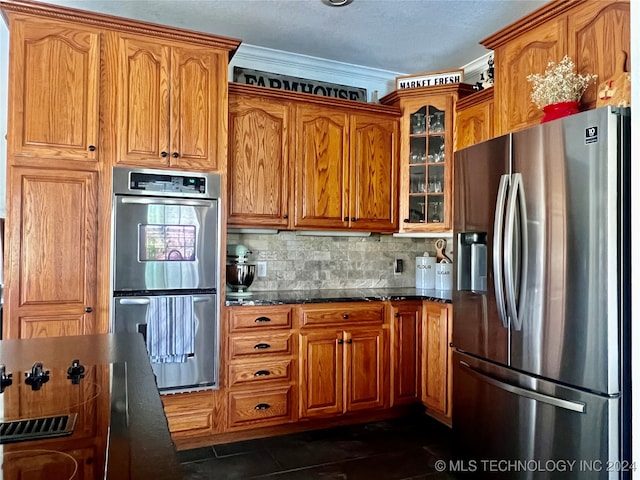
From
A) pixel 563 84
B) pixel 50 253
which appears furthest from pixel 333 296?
pixel 563 84

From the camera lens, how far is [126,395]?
950mm

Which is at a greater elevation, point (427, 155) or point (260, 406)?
point (427, 155)

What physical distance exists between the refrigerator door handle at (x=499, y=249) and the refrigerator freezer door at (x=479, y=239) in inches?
0.5

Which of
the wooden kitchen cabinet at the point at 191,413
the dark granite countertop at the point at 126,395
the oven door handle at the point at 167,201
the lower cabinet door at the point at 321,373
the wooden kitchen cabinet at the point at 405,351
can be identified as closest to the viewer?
the dark granite countertop at the point at 126,395

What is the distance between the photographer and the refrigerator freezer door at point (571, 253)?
167 centimetres

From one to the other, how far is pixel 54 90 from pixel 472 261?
2377 millimetres

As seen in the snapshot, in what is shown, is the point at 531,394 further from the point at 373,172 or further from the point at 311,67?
the point at 311,67

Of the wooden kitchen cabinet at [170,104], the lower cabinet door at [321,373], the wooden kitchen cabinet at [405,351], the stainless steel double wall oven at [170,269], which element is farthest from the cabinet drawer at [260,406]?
the wooden kitchen cabinet at [170,104]

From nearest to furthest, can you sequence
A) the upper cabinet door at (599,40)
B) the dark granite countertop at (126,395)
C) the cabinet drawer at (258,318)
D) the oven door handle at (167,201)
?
the dark granite countertop at (126,395) → the upper cabinet door at (599,40) → the oven door handle at (167,201) → the cabinet drawer at (258,318)

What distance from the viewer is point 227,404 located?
2744 millimetres

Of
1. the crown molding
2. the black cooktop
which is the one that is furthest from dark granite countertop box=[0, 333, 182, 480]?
the crown molding

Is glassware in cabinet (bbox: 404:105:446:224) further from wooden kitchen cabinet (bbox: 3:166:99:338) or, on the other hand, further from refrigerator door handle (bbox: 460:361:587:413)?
wooden kitchen cabinet (bbox: 3:166:99:338)

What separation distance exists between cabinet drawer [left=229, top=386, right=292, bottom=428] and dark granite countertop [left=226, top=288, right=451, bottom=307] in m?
0.56

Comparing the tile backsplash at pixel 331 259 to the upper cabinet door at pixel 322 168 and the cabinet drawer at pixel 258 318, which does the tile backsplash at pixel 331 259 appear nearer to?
the upper cabinet door at pixel 322 168
